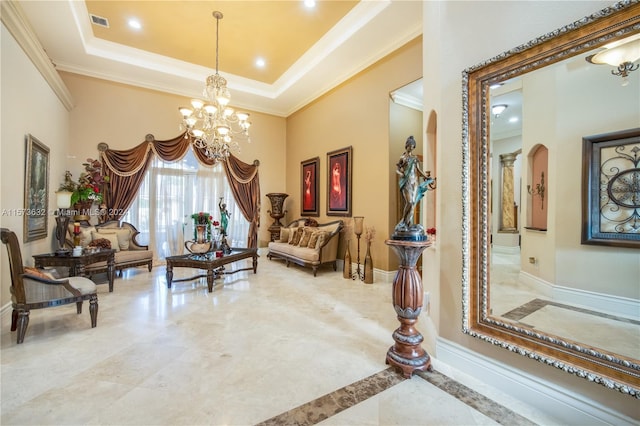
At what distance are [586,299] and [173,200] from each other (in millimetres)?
6790

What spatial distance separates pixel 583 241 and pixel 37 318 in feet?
16.4

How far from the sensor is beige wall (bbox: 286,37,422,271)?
181 inches

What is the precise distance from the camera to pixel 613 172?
4.66 feet

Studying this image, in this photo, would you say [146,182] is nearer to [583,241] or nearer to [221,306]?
[221,306]

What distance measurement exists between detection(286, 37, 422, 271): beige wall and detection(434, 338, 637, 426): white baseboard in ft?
8.92

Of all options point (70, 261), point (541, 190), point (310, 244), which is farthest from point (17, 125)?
point (541, 190)

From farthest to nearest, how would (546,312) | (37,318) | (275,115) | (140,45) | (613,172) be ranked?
(275,115)
(140,45)
(37,318)
(546,312)
(613,172)

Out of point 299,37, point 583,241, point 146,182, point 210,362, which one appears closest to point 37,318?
point 210,362

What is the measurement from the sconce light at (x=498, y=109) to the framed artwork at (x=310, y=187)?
473 cm

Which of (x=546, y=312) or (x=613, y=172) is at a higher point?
(x=613, y=172)

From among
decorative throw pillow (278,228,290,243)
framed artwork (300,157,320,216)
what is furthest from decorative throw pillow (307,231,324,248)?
framed artwork (300,157,320,216)

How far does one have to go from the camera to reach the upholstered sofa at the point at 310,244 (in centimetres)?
511

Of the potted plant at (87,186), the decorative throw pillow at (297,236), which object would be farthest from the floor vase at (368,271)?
the potted plant at (87,186)

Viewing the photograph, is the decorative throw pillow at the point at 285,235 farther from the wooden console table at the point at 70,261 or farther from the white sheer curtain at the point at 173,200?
the wooden console table at the point at 70,261
